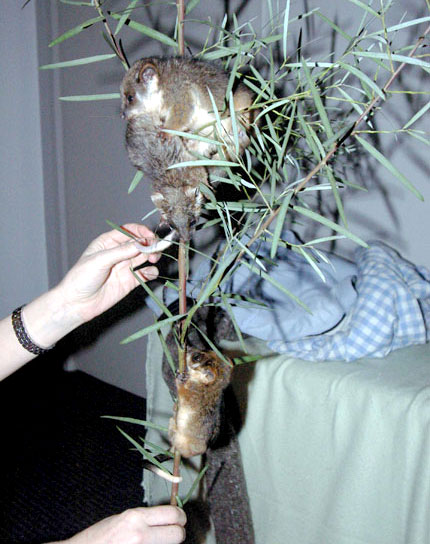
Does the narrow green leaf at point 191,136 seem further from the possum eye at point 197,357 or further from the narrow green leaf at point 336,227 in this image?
the possum eye at point 197,357

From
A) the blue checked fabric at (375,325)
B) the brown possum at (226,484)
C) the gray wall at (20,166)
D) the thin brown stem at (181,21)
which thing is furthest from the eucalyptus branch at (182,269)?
the gray wall at (20,166)

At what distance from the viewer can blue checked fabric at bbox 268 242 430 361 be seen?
49.6 inches

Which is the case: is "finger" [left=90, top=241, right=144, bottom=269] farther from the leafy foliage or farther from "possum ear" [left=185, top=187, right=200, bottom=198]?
"possum ear" [left=185, top=187, right=200, bottom=198]

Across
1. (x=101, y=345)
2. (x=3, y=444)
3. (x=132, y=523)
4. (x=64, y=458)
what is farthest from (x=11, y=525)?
(x=132, y=523)

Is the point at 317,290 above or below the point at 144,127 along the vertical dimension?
below

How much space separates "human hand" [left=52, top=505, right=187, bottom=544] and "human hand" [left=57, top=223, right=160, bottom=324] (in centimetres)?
40

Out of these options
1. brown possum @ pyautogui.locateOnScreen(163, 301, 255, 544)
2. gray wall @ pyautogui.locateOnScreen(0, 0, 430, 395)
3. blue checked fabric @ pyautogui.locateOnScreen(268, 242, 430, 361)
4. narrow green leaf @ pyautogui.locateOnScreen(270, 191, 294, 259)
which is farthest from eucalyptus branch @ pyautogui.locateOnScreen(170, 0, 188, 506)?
gray wall @ pyautogui.locateOnScreen(0, 0, 430, 395)

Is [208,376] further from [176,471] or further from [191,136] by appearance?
[191,136]

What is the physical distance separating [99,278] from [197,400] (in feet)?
1.46

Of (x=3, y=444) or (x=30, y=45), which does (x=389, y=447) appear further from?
(x=30, y=45)

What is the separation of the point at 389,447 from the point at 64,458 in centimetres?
151

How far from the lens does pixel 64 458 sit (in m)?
2.14

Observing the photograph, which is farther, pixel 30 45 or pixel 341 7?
pixel 30 45

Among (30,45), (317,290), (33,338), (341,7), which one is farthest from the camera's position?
(30,45)
